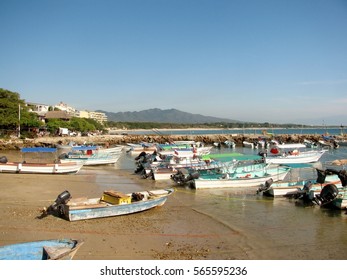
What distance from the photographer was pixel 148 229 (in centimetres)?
1374

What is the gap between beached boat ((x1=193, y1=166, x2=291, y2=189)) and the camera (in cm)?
2344

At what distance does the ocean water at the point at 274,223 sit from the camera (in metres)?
11.9

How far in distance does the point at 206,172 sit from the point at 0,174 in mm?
17467

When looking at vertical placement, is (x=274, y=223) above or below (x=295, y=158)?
below

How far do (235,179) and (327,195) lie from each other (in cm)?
715

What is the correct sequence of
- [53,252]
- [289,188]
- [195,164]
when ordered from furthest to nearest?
[195,164]
[289,188]
[53,252]

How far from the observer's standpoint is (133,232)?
13.2m

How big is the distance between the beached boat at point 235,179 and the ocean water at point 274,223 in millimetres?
700

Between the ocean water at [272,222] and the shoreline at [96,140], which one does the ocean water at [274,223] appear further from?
the shoreline at [96,140]

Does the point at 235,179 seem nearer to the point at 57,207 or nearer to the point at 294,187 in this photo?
the point at 294,187

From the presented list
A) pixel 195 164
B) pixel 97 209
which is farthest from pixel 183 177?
pixel 97 209

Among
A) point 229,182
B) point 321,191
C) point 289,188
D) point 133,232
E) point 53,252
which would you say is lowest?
point 133,232

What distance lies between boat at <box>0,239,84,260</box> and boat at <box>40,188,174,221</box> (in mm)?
5008

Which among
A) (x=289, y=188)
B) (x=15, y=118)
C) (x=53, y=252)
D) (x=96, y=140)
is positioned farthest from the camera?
(x=96, y=140)
